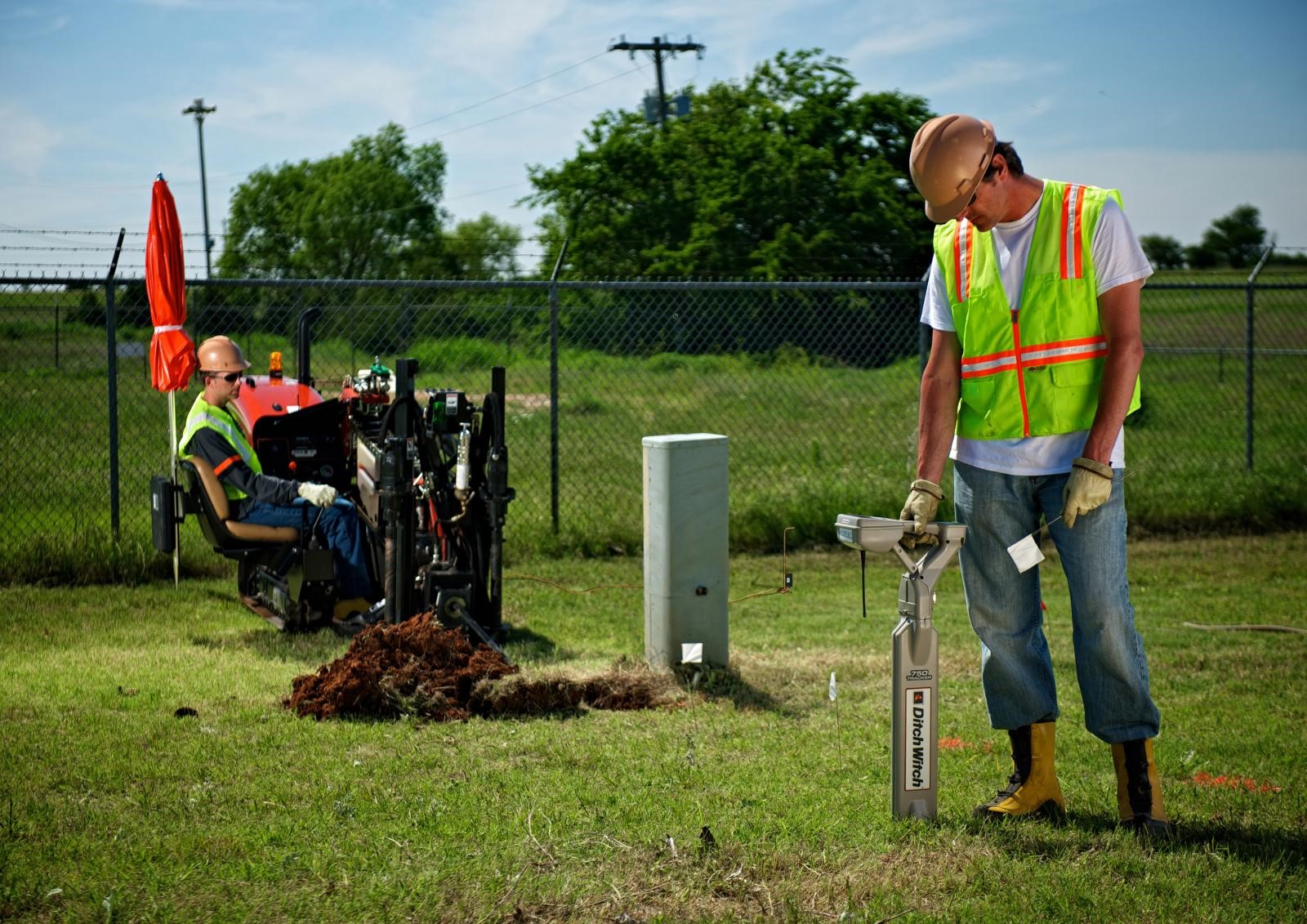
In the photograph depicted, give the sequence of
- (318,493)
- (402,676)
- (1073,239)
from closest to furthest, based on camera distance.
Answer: (1073,239) → (402,676) → (318,493)

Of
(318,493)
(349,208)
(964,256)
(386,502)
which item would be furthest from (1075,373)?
(349,208)

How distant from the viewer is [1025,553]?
13.4ft

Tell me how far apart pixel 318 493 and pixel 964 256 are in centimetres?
435

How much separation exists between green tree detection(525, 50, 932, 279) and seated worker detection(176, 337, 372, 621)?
22829 mm

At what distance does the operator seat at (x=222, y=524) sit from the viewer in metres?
7.50

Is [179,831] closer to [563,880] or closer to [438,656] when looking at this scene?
[563,880]

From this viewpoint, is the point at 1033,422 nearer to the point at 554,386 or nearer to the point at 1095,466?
the point at 1095,466

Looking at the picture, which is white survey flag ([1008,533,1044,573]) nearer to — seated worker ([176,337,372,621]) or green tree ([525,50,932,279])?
seated worker ([176,337,372,621])

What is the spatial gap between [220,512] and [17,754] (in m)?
2.50

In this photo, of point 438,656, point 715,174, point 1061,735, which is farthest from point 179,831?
point 715,174

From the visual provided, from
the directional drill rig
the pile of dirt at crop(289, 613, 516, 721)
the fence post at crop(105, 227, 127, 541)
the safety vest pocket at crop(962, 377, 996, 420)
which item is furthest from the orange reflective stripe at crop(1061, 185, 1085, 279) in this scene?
the fence post at crop(105, 227, 127, 541)

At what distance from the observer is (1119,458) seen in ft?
13.3

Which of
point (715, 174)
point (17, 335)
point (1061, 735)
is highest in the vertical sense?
point (715, 174)

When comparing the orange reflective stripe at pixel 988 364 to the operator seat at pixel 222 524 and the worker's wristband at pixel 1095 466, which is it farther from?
the operator seat at pixel 222 524
